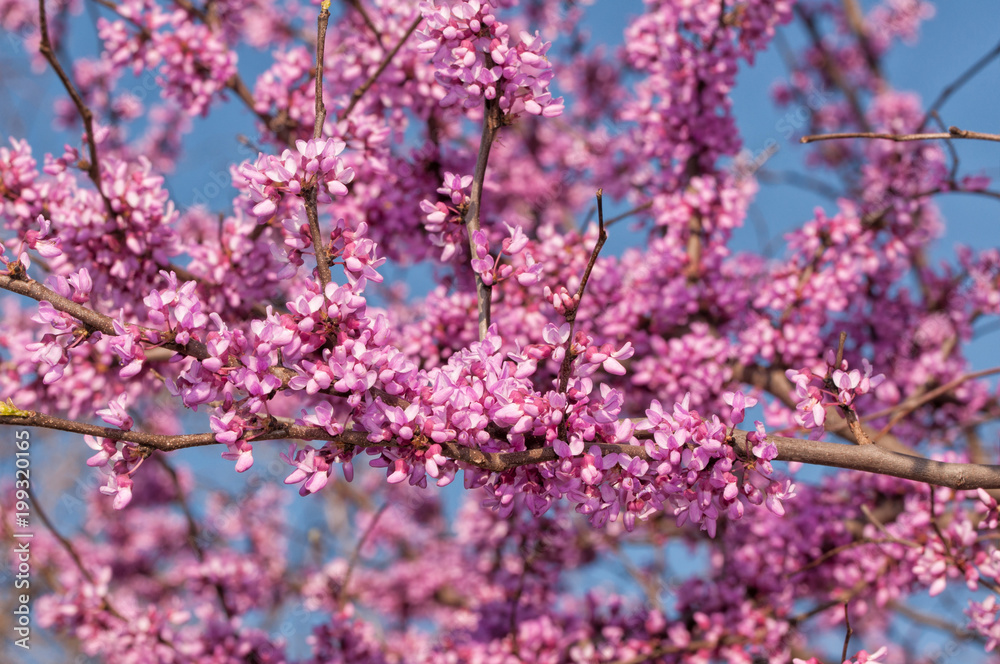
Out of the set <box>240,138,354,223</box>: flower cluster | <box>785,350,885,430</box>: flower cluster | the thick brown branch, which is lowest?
the thick brown branch

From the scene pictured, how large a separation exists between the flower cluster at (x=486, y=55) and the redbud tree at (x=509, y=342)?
1 centimetres

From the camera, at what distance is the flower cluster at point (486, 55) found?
2424 millimetres

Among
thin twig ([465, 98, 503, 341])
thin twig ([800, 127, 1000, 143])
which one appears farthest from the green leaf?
thin twig ([800, 127, 1000, 143])

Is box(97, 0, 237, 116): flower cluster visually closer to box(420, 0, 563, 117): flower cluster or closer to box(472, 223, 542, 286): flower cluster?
box(420, 0, 563, 117): flower cluster

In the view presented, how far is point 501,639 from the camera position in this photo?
4.90 m

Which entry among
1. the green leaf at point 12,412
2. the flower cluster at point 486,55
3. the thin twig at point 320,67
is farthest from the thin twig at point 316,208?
the green leaf at point 12,412

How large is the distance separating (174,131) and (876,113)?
9053 mm

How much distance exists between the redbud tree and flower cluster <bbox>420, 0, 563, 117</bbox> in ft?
0.05

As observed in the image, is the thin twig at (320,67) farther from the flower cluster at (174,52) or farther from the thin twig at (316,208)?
the flower cluster at (174,52)

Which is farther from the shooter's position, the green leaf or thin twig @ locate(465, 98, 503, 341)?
thin twig @ locate(465, 98, 503, 341)

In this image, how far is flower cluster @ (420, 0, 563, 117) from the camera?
2.42 m

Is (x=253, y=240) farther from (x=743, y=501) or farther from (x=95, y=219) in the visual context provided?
(x=743, y=501)

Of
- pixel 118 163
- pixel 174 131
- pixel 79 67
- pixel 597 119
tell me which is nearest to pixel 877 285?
pixel 118 163

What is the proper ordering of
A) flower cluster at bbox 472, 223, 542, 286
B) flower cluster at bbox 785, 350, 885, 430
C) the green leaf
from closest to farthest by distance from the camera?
the green leaf < flower cluster at bbox 785, 350, 885, 430 < flower cluster at bbox 472, 223, 542, 286
